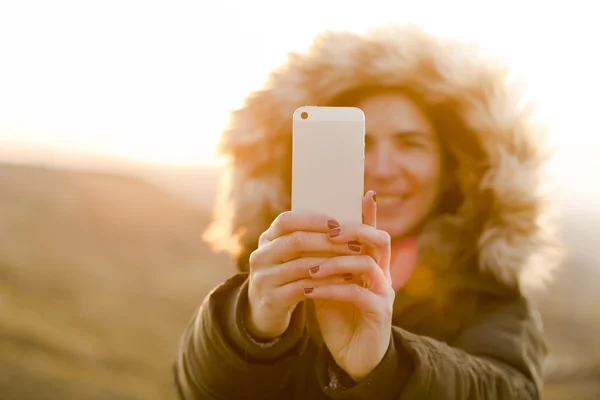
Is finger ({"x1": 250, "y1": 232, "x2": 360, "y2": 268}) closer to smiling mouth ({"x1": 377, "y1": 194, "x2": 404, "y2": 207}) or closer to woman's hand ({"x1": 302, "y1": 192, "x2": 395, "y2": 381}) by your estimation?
woman's hand ({"x1": 302, "y1": 192, "x2": 395, "y2": 381})

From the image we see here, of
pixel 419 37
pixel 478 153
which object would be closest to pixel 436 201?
pixel 478 153

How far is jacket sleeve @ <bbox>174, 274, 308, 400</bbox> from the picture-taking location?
519mm

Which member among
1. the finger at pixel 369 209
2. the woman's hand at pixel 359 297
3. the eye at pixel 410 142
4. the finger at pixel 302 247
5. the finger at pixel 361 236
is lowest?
the woman's hand at pixel 359 297

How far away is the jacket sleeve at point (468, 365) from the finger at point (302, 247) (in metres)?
0.11

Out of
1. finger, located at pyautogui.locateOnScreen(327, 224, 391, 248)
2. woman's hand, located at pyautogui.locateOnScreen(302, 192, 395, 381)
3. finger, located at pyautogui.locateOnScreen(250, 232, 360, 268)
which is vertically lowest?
woman's hand, located at pyautogui.locateOnScreen(302, 192, 395, 381)

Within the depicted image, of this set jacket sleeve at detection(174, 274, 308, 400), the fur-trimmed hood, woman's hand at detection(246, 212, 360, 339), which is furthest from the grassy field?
woman's hand at detection(246, 212, 360, 339)

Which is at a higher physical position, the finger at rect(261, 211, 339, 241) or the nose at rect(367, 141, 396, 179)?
the nose at rect(367, 141, 396, 179)

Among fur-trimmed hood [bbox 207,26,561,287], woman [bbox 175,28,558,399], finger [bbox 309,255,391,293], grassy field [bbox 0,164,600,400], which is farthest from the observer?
grassy field [bbox 0,164,600,400]

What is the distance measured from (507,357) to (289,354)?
0.29 m

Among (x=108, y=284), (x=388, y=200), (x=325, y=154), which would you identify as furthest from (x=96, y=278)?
(x=325, y=154)

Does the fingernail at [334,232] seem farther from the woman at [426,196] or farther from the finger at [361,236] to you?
the woman at [426,196]

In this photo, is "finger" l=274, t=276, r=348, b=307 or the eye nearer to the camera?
"finger" l=274, t=276, r=348, b=307

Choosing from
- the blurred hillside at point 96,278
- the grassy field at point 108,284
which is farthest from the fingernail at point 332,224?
the blurred hillside at point 96,278

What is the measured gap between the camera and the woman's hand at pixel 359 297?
1.46 feet
